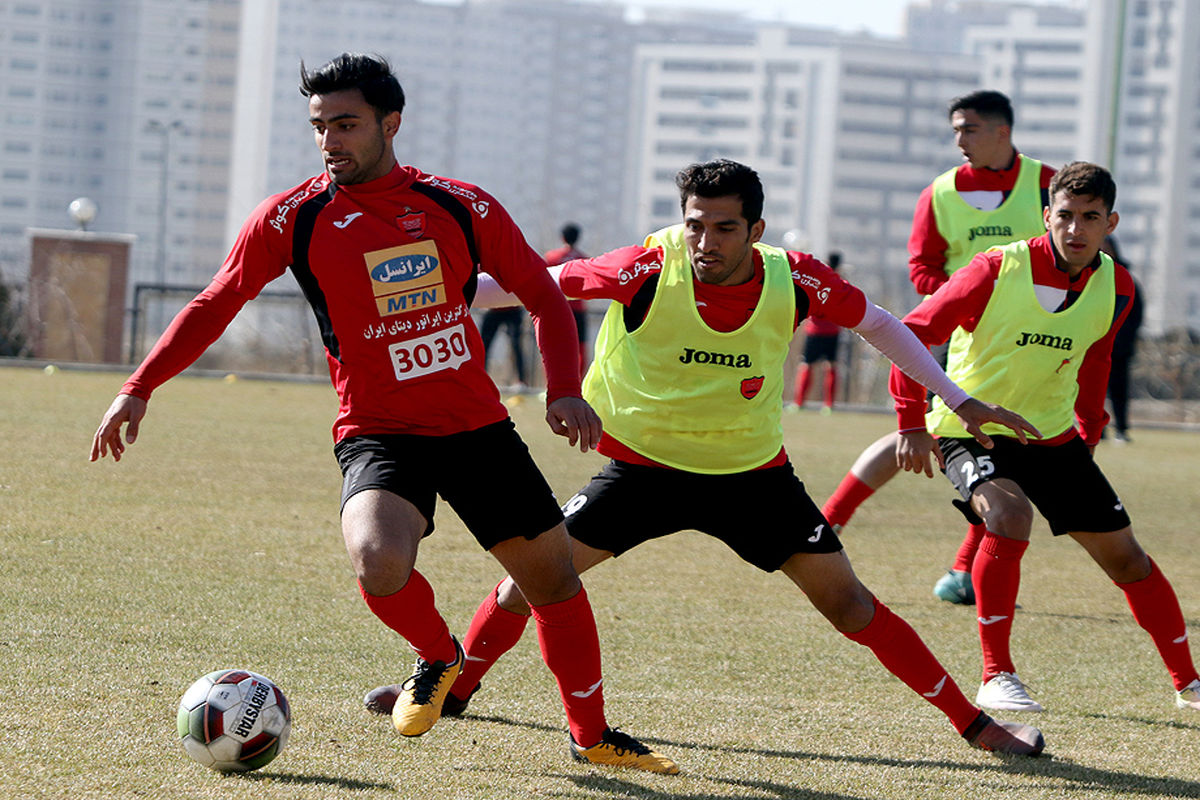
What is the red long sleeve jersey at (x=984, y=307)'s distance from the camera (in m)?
5.59

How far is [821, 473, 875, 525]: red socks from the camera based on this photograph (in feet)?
26.3

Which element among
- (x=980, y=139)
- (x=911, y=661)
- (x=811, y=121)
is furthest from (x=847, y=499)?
(x=811, y=121)

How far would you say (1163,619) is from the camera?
571cm

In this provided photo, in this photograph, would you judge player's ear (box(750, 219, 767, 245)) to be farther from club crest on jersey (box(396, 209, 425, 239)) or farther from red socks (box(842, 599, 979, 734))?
red socks (box(842, 599, 979, 734))

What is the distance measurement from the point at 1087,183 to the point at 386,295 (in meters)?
2.69

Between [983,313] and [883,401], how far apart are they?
74.9 feet

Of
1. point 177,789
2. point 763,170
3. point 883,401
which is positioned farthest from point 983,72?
point 177,789

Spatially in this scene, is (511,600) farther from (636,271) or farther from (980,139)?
(980,139)

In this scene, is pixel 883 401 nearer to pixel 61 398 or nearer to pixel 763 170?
pixel 61 398

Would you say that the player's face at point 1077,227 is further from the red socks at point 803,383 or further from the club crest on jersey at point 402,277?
the red socks at point 803,383

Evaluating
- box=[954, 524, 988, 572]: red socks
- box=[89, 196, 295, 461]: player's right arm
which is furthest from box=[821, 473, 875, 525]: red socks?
box=[89, 196, 295, 461]: player's right arm

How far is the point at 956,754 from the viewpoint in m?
4.85

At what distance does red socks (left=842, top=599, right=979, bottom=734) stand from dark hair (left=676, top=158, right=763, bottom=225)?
1.29 m

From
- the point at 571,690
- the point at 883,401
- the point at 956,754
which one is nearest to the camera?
the point at 571,690
